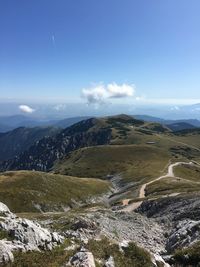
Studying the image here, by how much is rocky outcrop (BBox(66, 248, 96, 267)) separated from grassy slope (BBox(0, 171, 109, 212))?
83.2 metres

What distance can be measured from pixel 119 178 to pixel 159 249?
13766cm

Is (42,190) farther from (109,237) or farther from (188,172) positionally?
(188,172)

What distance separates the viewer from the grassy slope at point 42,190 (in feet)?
357

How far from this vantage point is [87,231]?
40.4 meters

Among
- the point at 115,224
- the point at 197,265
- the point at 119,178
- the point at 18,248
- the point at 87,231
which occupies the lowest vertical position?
the point at 119,178

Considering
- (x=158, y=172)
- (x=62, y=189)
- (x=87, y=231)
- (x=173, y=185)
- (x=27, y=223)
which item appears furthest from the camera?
(x=158, y=172)

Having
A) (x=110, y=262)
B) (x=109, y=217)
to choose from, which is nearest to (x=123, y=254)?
(x=110, y=262)

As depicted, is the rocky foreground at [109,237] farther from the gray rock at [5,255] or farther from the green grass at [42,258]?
the green grass at [42,258]

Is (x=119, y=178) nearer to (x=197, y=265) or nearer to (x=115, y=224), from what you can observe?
(x=115, y=224)

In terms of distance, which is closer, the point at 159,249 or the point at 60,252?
the point at 60,252

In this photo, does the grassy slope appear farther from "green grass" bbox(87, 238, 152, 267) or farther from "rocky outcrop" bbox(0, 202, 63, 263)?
"green grass" bbox(87, 238, 152, 267)

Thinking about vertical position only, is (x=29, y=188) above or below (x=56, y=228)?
below

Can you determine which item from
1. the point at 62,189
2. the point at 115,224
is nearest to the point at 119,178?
the point at 62,189

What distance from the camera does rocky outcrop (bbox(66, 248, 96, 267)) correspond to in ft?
75.3
